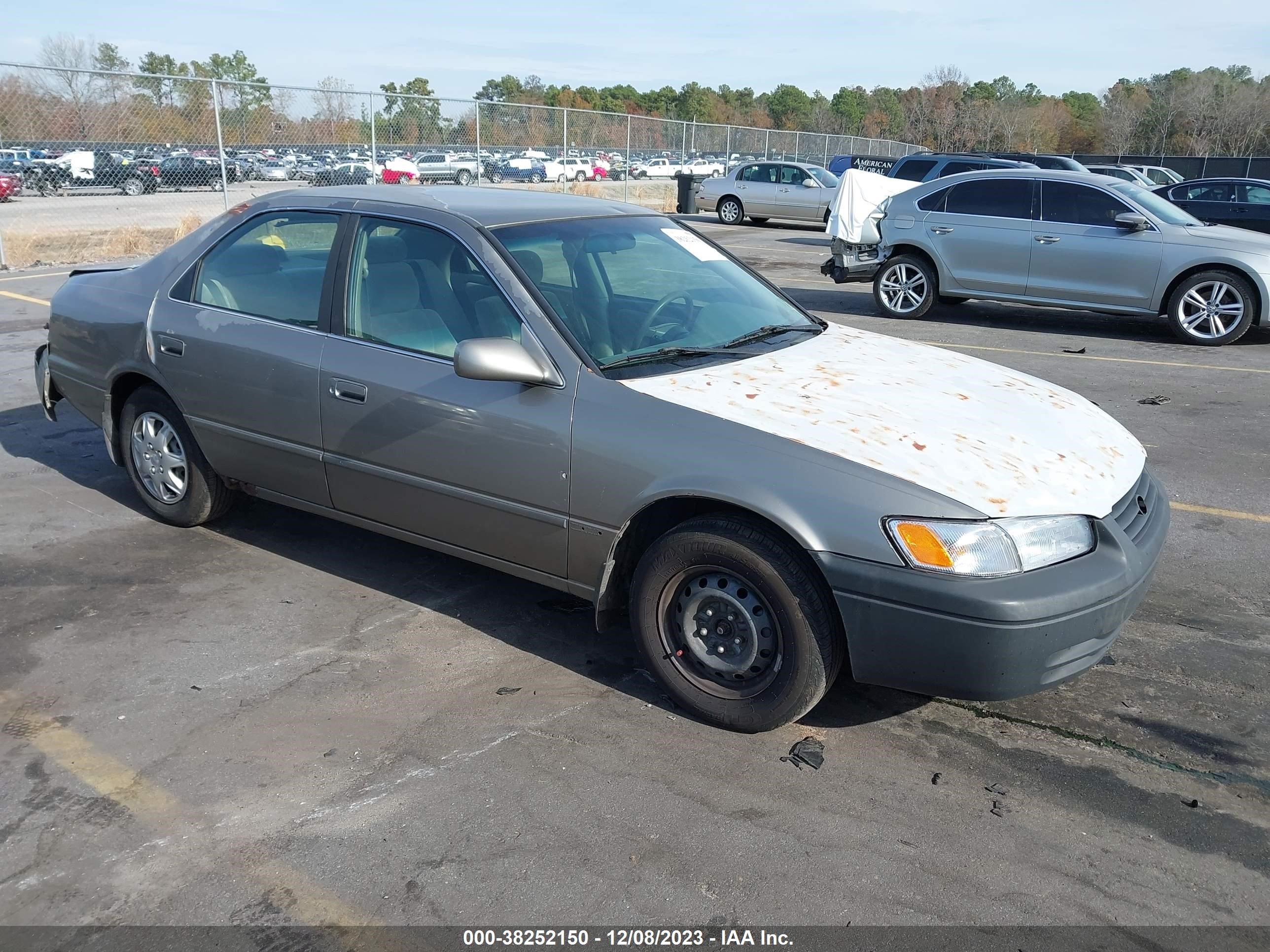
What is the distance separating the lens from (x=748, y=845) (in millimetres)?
2924

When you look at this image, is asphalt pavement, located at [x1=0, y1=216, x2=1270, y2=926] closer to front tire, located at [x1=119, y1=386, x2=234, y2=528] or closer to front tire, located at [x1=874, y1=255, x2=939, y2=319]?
front tire, located at [x1=119, y1=386, x2=234, y2=528]

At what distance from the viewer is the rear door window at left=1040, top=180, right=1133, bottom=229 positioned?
35.2 feet

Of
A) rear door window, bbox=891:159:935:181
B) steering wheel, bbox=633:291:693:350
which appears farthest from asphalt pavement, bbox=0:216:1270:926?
rear door window, bbox=891:159:935:181

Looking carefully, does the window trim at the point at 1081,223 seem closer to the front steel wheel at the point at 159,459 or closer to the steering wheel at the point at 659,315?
the steering wheel at the point at 659,315

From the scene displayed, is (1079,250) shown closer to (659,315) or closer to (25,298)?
(659,315)

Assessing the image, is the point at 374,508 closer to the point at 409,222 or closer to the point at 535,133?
the point at 409,222

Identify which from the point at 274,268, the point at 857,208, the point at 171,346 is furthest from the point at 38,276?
the point at 274,268

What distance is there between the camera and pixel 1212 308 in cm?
1057

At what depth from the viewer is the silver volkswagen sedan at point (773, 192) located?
25031 millimetres

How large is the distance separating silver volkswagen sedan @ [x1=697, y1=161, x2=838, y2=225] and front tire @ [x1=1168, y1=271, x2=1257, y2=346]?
14667 millimetres

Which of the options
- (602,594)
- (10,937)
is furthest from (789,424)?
(10,937)

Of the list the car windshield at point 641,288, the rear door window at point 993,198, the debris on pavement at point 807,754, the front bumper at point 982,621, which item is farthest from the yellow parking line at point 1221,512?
the rear door window at point 993,198

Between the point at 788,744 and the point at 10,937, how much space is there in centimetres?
223

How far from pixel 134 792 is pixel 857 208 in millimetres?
11149
